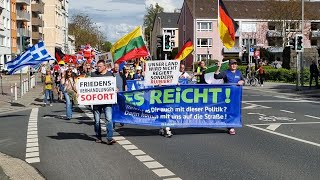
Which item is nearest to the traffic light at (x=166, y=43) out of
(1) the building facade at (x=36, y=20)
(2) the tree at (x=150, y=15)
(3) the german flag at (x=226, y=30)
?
(3) the german flag at (x=226, y=30)

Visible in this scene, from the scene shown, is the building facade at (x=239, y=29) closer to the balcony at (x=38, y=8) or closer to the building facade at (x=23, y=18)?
the balcony at (x=38, y=8)

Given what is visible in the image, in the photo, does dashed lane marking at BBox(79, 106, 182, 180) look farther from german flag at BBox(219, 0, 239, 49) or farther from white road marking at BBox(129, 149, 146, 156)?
german flag at BBox(219, 0, 239, 49)

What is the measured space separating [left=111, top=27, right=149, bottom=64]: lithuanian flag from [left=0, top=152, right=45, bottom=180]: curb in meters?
7.06

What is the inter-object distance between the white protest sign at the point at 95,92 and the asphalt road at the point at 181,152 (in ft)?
3.17

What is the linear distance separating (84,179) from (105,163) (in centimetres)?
119

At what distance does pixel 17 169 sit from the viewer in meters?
8.50

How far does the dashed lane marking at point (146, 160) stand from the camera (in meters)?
7.88

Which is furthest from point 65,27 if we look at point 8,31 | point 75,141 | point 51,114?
point 75,141

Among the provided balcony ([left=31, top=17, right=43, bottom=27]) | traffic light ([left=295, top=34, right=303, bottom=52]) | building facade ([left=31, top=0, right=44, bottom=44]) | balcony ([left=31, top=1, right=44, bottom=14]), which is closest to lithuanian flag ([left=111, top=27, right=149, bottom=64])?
traffic light ([left=295, top=34, right=303, bottom=52])

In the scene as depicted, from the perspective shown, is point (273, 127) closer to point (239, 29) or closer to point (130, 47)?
point (130, 47)

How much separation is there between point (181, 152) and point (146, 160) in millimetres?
952

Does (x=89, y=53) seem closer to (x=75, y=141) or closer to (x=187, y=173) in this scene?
(x=75, y=141)

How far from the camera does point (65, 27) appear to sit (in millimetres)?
122188

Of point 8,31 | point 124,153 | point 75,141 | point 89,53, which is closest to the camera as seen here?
point 124,153
